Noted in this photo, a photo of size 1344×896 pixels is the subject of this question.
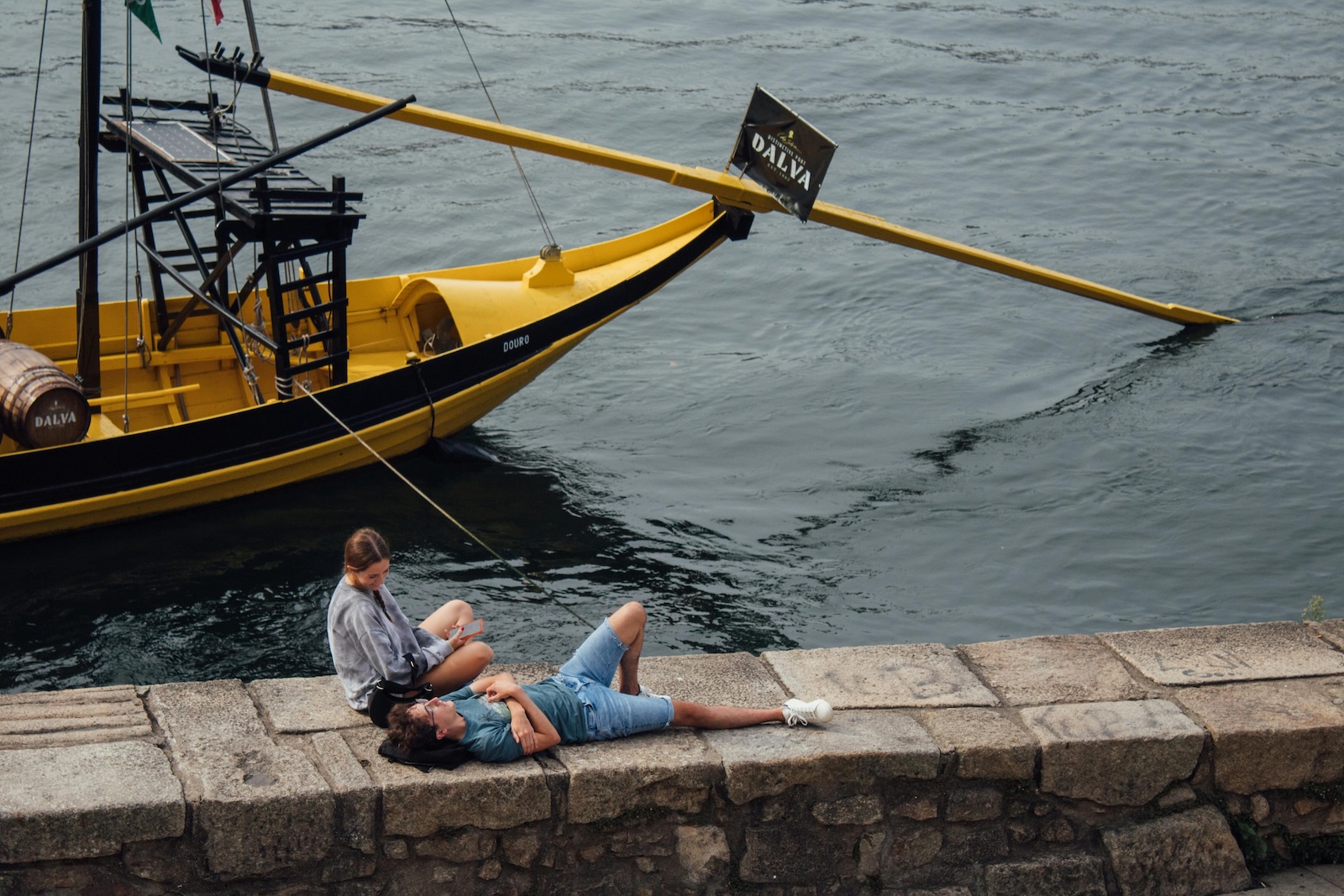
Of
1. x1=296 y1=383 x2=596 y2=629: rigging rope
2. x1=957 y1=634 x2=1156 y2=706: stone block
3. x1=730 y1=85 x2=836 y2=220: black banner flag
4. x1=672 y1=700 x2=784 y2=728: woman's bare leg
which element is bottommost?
x1=296 y1=383 x2=596 y2=629: rigging rope

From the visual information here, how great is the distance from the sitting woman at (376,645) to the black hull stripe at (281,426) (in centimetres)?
449

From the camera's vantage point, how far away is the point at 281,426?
9.49m

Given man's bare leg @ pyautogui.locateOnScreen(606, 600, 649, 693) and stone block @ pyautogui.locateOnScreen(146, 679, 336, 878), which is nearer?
stone block @ pyautogui.locateOnScreen(146, 679, 336, 878)

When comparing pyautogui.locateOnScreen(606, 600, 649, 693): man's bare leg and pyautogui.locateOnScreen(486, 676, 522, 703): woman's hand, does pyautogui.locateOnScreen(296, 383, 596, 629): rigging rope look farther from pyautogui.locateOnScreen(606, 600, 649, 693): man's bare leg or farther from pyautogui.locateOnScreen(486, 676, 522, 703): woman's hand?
pyautogui.locateOnScreen(486, 676, 522, 703): woman's hand

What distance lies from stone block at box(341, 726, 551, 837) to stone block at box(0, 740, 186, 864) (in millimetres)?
608

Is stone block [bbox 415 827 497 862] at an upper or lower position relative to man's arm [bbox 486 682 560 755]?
lower

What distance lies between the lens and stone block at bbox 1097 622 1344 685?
210 inches

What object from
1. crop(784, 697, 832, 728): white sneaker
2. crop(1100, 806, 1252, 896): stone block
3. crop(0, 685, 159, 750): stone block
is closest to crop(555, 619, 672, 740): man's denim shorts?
crop(784, 697, 832, 728): white sneaker

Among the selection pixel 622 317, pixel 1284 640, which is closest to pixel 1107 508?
pixel 1284 640

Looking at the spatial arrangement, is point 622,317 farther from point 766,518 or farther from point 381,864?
point 381,864

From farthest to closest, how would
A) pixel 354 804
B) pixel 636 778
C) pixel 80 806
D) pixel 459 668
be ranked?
pixel 459 668 → pixel 636 778 → pixel 354 804 → pixel 80 806

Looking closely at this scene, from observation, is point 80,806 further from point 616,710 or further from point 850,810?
point 850,810

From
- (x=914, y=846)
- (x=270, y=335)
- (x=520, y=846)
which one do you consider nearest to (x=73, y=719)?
(x=520, y=846)

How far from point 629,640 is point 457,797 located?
108 cm
